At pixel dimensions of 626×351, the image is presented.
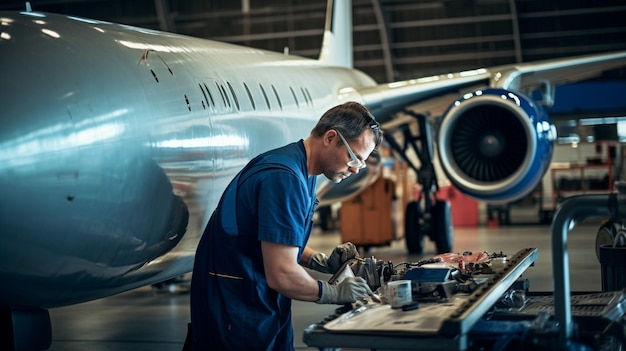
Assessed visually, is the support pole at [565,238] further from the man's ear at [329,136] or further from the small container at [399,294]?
the man's ear at [329,136]

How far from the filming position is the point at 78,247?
162 inches

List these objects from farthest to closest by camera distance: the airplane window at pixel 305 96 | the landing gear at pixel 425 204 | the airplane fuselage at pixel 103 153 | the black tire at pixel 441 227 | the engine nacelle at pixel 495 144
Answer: the black tire at pixel 441 227 → the landing gear at pixel 425 204 → the engine nacelle at pixel 495 144 → the airplane window at pixel 305 96 → the airplane fuselage at pixel 103 153

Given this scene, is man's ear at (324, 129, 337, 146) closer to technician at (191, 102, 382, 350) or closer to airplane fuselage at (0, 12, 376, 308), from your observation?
technician at (191, 102, 382, 350)

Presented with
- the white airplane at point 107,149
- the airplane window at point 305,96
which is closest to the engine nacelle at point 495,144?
the airplane window at point 305,96

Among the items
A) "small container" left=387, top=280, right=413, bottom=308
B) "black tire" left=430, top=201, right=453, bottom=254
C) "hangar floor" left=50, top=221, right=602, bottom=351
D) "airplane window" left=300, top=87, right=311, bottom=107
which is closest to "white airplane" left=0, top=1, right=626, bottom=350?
"airplane window" left=300, top=87, right=311, bottom=107

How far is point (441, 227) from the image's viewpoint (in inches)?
482

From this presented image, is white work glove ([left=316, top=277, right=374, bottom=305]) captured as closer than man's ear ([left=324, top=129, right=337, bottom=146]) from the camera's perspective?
Yes

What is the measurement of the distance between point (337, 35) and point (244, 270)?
30.2 feet

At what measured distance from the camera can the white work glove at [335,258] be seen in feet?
13.4

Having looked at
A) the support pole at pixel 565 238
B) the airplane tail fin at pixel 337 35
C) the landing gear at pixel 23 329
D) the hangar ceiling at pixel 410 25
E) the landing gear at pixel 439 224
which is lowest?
the landing gear at pixel 439 224

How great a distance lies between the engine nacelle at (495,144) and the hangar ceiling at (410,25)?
54.4ft

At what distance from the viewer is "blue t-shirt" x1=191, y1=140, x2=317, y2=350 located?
3.55 m

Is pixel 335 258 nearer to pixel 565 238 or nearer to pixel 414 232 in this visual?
pixel 565 238

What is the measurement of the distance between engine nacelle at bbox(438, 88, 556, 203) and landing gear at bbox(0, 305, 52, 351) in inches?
206
